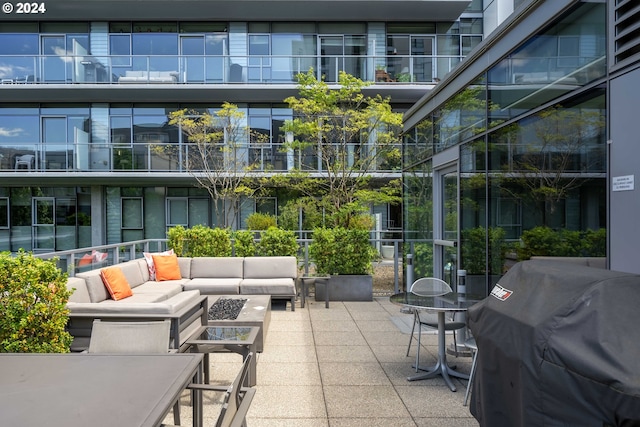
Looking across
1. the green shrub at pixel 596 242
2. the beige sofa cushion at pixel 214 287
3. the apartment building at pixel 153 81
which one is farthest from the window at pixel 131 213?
the green shrub at pixel 596 242

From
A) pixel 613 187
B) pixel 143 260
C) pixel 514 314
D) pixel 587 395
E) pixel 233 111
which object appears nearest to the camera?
pixel 587 395

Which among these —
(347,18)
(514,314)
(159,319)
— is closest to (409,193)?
(159,319)

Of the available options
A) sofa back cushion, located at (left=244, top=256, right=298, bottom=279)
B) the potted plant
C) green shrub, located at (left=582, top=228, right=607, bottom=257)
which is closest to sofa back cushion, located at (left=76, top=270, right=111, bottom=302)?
sofa back cushion, located at (left=244, top=256, right=298, bottom=279)

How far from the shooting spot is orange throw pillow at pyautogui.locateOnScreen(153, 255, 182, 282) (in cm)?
830

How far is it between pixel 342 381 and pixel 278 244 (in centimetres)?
524

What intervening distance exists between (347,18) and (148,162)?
8510mm

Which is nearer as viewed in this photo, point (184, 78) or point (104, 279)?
point (104, 279)

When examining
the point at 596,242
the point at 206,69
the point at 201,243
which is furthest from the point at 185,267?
the point at 206,69

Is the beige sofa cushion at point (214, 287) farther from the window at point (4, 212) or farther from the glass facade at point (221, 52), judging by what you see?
the window at point (4, 212)

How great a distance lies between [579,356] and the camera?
1424 millimetres

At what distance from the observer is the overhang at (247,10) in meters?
15.0

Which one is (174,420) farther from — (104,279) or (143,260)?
(143,260)

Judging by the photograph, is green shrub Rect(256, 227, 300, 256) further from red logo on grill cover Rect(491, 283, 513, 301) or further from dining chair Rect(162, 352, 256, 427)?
red logo on grill cover Rect(491, 283, 513, 301)

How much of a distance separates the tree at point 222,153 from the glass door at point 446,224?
7222mm
